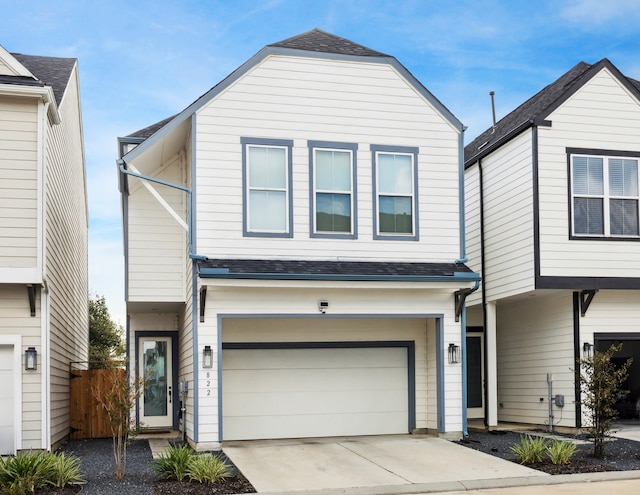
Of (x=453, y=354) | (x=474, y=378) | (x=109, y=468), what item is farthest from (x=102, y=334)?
(x=109, y=468)

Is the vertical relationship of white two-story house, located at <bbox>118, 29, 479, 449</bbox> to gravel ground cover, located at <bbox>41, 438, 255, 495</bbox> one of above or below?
above

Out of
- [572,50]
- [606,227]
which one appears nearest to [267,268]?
[606,227]

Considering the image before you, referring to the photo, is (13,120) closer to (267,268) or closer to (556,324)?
(267,268)

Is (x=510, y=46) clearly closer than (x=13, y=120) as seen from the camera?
No

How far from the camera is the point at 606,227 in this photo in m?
15.9

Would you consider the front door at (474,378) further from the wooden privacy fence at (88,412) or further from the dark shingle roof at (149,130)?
the dark shingle roof at (149,130)

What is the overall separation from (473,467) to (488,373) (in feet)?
17.5

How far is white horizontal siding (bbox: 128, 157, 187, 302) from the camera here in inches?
650

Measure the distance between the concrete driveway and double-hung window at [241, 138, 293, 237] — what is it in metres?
4.00

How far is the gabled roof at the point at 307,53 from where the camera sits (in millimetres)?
14461

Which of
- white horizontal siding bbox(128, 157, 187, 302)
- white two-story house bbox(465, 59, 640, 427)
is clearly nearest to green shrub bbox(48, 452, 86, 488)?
white horizontal siding bbox(128, 157, 187, 302)

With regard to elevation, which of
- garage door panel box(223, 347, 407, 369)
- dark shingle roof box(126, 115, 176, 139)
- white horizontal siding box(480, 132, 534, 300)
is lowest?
garage door panel box(223, 347, 407, 369)

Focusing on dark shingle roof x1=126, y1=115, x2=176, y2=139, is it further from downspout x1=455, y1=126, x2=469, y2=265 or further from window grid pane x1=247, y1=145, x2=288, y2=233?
downspout x1=455, y1=126, x2=469, y2=265

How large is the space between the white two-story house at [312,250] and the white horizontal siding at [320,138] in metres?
0.03
